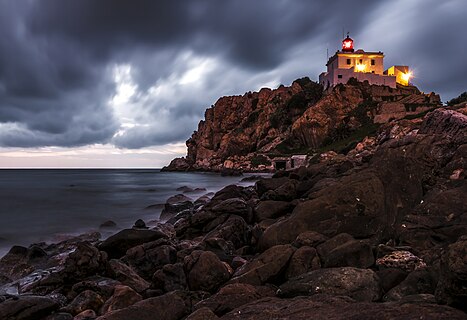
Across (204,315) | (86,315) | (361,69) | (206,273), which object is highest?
(361,69)

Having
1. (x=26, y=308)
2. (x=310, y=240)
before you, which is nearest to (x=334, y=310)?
(x=310, y=240)

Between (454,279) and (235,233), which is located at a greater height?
(454,279)

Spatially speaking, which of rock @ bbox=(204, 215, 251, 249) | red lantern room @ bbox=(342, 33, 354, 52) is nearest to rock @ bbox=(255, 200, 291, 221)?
rock @ bbox=(204, 215, 251, 249)

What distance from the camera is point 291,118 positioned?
96938 mm

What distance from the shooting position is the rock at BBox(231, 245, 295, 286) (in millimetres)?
6730

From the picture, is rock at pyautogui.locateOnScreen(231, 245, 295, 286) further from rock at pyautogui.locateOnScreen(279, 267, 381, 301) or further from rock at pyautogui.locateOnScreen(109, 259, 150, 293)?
rock at pyautogui.locateOnScreen(109, 259, 150, 293)

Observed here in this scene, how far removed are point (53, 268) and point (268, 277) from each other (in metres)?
7.56

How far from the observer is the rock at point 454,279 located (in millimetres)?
3523

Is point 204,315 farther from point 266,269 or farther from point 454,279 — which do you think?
point 454,279

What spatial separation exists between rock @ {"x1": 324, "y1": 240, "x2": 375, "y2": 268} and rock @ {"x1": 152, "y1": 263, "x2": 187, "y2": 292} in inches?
138

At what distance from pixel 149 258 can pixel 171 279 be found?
2.10 m

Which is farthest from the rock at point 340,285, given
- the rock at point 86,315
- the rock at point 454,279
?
the rock at point 86,315

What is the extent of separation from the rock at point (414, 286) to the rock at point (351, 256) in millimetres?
1407

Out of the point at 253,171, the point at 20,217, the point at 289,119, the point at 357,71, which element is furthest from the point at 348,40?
the point at 20,217
